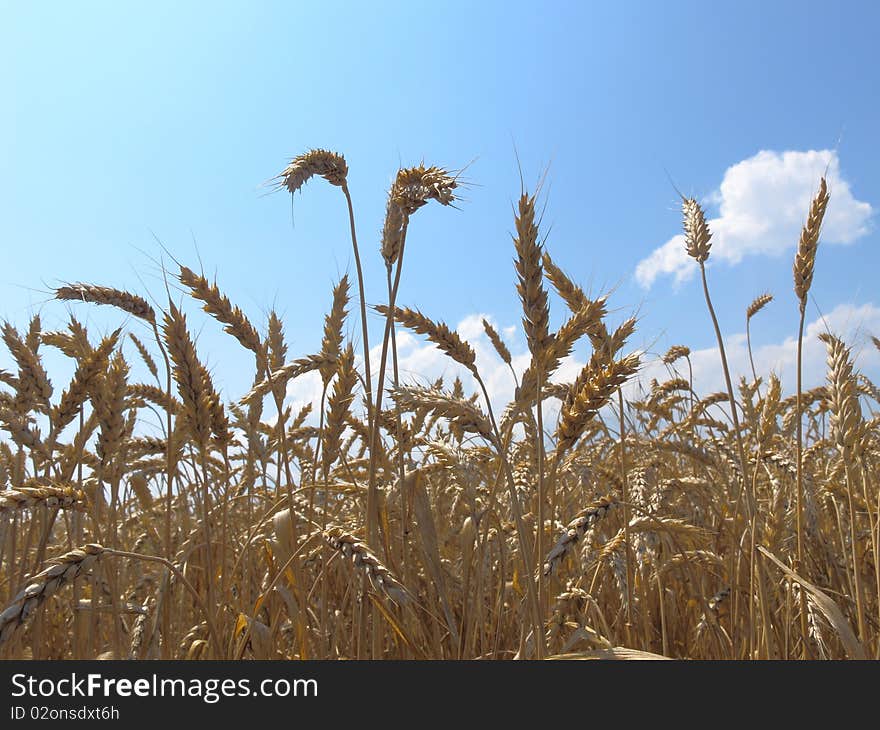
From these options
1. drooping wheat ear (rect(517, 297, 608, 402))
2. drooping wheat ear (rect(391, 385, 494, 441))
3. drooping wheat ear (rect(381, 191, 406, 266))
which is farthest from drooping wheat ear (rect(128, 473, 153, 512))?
drooping wheat ear (rect(517, 297, 608, 402))

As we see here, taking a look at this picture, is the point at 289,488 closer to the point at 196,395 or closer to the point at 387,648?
the point at 196,395

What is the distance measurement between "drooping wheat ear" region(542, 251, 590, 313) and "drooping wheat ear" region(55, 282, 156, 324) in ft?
5.52

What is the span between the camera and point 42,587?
125 cm

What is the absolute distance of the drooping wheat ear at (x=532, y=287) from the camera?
1693 millimetres

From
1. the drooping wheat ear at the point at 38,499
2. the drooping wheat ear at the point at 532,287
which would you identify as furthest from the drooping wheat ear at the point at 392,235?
the drooping wheat ear at the point at 38,499

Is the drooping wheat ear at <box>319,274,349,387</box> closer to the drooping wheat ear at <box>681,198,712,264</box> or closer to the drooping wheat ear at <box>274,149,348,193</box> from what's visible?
the drooping wheat ear at <box>274,149,348,193</box>

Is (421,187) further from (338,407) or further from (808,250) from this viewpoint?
(808,250)

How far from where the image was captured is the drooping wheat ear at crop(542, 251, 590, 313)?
267 centimetres

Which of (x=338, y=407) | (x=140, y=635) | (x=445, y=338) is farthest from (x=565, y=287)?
(x=140, y=635)

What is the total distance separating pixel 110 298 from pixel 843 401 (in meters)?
2.99

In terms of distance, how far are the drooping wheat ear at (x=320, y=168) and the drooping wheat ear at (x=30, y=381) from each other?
1.60 m
